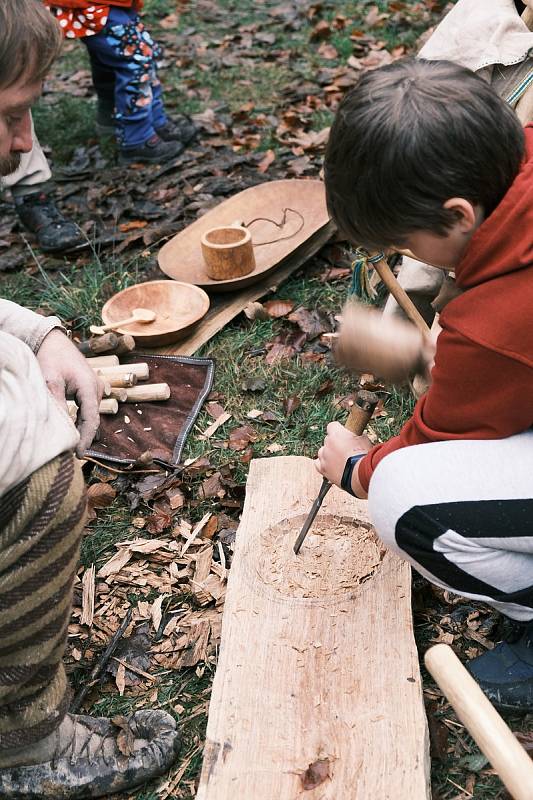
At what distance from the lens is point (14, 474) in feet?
5.58

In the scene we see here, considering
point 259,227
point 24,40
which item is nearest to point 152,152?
point 259,227

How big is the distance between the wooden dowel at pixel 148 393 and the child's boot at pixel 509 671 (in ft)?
5.26

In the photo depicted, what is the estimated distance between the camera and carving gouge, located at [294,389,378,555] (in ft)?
7.35

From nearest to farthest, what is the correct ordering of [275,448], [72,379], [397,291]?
[72,379] → [397,291] → [275,448]

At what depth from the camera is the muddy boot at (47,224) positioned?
4.47 meters

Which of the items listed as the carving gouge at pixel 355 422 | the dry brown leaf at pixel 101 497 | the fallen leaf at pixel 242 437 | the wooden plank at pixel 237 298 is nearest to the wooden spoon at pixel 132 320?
the wooden plank at pixel 237 298

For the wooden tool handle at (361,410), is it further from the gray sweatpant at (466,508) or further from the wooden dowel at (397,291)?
the wooden dowel at (397,291)

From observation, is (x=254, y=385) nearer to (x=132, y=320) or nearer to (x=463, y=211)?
(x=132, y=320)

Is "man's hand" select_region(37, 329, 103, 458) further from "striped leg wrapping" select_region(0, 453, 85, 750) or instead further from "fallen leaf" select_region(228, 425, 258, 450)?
"fallen leaf" select_region(228, 425, 258, 450)

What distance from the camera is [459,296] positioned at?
6.00 ft

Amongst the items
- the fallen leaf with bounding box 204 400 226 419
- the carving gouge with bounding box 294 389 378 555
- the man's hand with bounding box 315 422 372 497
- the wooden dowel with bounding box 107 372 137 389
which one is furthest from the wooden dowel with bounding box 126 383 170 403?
the man's hand with bounding box 315 422 372 497

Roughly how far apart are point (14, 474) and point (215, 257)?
7.44 feet

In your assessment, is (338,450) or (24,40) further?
(338,450)

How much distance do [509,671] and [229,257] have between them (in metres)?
2.24
